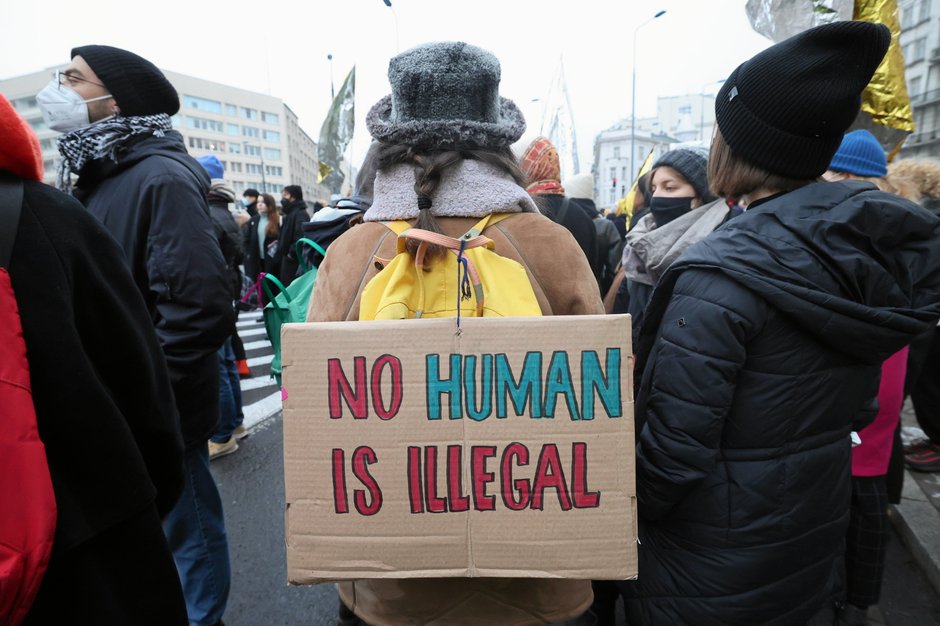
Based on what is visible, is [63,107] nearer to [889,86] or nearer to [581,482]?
[581,482]

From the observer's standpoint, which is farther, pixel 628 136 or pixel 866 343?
pixel 628 136

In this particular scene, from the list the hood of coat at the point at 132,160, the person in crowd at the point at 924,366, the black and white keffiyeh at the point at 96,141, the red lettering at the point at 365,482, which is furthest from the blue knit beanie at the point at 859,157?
the black and white keffiyeh at the point at 96,141

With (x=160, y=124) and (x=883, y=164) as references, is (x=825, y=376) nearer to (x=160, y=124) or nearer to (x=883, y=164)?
(x=883, y=164)

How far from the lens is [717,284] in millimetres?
1242

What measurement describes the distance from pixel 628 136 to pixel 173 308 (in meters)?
87.1

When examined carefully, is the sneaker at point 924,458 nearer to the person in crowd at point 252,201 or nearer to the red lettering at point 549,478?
the red lettering at point 549,478

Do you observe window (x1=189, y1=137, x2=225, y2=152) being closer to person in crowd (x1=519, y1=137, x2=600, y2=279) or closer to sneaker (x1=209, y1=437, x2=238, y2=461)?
sneaker (x1=209, y1=437, x2=238, y2=461)

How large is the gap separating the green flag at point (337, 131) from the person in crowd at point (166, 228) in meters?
5.09

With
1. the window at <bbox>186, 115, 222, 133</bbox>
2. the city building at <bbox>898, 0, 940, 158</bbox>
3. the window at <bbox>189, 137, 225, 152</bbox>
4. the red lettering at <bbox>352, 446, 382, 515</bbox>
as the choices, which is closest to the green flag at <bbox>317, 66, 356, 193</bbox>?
the red lettering at <bbox>352, 446, 382, 515</bbox>

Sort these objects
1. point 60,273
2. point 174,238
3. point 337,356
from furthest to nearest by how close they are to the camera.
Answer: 1. point 174,238
2. point 337,356
3. point 60,273

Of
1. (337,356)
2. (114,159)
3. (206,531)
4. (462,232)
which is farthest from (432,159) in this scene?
(206,531)

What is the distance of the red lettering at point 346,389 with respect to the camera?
105 centimetres

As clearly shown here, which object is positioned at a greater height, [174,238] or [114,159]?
[114,159]

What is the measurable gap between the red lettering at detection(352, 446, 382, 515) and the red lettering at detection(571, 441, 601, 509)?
16.4 inches
